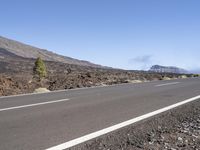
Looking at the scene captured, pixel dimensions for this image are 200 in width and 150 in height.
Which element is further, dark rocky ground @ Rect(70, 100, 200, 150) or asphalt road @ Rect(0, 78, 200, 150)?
asphalt road @ Rect(0, 78, 200, 150)

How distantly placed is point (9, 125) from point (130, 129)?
111 inches

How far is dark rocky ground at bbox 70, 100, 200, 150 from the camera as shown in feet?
19.4

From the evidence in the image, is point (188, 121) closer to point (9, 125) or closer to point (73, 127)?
point (73, 127)

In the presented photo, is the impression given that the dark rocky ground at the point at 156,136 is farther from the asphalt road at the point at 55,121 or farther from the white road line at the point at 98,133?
the asphalt road at the point at 55,121

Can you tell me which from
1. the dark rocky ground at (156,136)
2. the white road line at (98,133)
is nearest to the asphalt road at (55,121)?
the white road line at (98,133)

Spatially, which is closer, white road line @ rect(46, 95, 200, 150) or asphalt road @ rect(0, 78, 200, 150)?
white road line @ rect(46, 95, 200, 150)

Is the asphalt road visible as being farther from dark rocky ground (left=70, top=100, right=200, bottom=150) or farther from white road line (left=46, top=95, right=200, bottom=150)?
dark rocky ground (left=70, top=100, right=200, bottom=150)

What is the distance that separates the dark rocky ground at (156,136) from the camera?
592 cm

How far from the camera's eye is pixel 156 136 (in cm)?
673

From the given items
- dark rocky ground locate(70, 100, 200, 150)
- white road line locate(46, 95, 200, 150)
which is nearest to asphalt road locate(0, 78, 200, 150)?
white road line locate(46, 95, 200, 150)

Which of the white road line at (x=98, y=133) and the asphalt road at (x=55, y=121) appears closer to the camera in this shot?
the white road line at (x=98, y=133)

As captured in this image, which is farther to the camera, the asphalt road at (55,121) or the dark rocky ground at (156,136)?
the asphalt road at (55,121)

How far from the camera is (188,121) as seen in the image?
8523 millimetres

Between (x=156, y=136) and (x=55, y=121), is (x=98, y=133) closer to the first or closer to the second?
(x=156, y=136)
